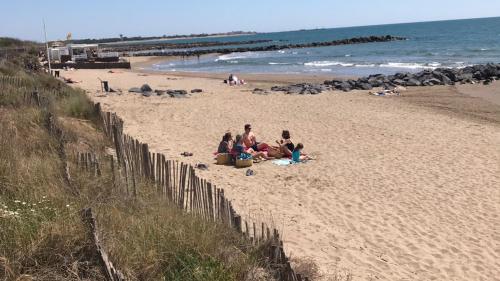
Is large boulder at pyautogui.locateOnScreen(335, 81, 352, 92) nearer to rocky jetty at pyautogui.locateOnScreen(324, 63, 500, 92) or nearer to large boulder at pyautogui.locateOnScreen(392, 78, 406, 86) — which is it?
rocky jetty at pyautogui.locateOnScreen(324, 63, 500, 92)

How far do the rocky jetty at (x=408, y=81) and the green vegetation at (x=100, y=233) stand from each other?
679 inches

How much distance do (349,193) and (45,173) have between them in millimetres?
4816

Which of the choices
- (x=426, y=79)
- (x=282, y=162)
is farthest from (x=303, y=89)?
(x=282, y=162)

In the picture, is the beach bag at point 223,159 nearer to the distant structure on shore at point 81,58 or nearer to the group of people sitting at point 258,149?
the group of people sitting at point 258,149

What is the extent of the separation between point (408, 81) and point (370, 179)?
17332mm

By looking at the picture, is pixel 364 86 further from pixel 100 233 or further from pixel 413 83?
pixel 100 233

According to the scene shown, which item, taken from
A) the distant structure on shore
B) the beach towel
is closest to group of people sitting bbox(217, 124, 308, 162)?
the beach towel

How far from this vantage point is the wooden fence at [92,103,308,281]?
3793mm

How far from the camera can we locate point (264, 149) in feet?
33.9

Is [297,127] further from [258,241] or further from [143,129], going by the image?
[258,241]

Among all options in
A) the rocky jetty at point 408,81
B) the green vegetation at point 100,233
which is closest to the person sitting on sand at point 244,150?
the green vegetation at point 100,233

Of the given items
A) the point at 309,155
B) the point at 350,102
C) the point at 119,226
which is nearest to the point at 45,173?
the point at 119,226

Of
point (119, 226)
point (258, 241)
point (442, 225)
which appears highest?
point (119, 226)

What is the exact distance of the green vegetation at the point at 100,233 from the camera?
10.9 feet
